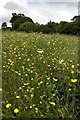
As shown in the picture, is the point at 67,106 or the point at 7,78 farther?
the point at 7,78

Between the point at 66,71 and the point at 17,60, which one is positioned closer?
the point at 66,71

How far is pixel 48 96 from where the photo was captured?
4.55m

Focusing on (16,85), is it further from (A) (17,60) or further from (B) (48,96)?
(A) (17,60)

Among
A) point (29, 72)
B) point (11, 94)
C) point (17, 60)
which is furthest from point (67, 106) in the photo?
point (17, 60)

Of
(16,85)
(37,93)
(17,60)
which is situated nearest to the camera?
(37,93)

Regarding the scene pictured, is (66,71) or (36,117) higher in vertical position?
(66,71)

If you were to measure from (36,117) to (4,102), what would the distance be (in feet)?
2.13

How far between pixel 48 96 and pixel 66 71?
0.96 m

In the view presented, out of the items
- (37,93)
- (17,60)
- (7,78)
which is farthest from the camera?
(17,60)

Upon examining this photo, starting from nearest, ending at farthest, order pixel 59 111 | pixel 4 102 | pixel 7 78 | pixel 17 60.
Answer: pixel 59 111, pixel 4 102, pixel 7 78, pixel 17 60

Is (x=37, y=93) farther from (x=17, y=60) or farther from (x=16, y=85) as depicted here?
(x=17, y=60)

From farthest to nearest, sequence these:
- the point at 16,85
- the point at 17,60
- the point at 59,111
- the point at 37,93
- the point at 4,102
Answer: the point at 17,60 → the point at 16,85 → the point at 37,93 → the point at 4,102 → the point at 59,111

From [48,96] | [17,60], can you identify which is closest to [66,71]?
[48,96]

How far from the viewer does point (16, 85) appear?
534 cm
